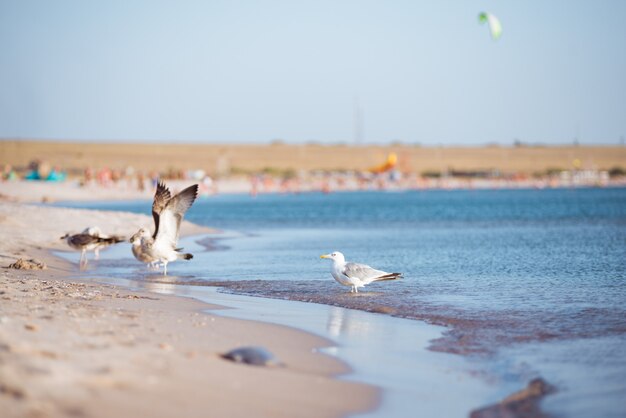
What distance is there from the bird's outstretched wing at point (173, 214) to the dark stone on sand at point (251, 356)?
8467 mm

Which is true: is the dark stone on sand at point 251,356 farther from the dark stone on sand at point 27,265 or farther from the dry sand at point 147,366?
the dark stone on sand at point 27,265

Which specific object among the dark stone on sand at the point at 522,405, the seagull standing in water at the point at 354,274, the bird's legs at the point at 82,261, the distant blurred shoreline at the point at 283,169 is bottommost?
the bird's legs at the point at 82,261

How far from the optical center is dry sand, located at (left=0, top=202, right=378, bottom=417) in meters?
6.35

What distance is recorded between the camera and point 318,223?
120 feet

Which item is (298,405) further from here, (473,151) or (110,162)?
(473,151)

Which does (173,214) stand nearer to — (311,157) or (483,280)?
(483,280)

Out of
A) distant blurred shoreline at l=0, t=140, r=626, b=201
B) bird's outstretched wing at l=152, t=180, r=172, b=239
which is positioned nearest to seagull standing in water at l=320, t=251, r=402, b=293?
bird's outstretched wing at l=152, t=180, r=172, b=239

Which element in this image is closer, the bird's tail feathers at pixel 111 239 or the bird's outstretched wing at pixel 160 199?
the bird's outstretched wing at pixel 160 199

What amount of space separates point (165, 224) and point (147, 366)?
9.94 metres

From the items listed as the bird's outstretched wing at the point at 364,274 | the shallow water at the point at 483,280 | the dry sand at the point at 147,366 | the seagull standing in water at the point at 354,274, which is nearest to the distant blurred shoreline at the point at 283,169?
the shallow water at the point at 483,280

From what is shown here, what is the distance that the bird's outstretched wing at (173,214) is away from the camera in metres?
16.7

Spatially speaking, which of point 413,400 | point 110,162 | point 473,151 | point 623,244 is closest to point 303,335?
point 413,400

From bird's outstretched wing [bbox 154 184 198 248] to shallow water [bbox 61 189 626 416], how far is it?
2.68ft

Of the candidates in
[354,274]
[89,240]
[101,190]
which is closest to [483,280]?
[354,274]
